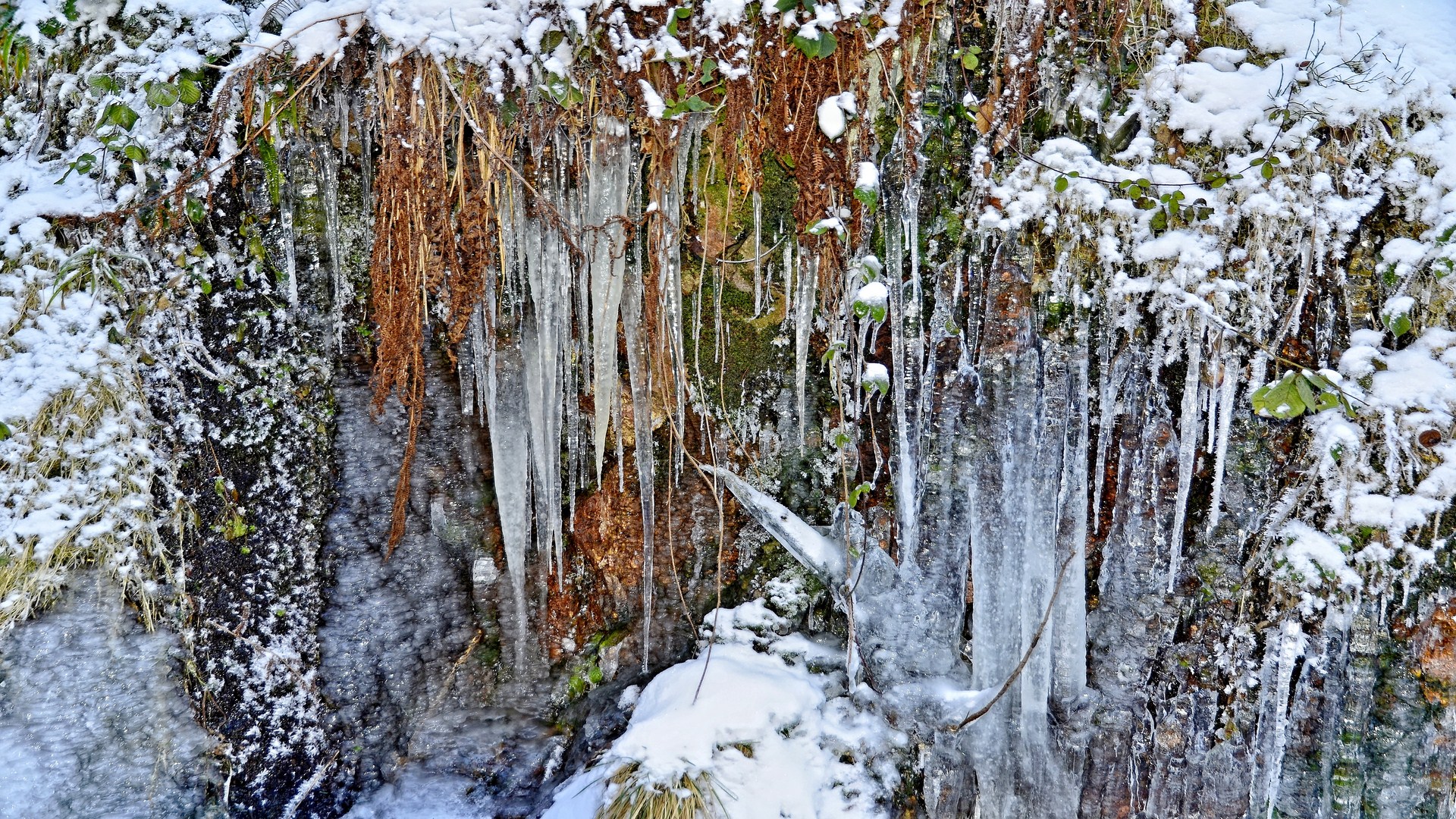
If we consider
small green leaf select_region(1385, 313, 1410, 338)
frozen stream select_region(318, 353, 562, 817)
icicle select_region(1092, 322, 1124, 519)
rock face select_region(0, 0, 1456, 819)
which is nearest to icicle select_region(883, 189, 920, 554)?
rock face select_region(0, 0, 1456, 819)

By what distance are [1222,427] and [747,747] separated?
1980mm

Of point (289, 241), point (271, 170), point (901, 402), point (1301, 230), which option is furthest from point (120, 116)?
point (1301, 230)

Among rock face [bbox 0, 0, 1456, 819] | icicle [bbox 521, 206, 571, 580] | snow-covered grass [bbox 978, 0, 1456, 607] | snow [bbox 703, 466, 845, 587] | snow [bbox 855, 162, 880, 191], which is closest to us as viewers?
snow-covered grass [bbox 978, 0, 1456, 607]

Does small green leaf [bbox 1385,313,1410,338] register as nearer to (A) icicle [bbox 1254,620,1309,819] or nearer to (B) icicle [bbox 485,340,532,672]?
(A) icicle [bbox 1254,620,1309,819]

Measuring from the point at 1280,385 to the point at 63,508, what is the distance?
4.05 meters

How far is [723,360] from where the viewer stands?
3.07 meters

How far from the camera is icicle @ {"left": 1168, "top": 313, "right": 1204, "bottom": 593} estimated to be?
8.46ft

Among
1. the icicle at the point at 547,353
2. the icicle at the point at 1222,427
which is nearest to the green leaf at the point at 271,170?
the icicle at the point at 547,353

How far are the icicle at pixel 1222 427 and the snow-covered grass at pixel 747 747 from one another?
1426 millimetres

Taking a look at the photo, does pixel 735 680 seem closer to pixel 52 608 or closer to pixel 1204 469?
pixel 1204 469

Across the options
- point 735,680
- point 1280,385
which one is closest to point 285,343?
point 735,680

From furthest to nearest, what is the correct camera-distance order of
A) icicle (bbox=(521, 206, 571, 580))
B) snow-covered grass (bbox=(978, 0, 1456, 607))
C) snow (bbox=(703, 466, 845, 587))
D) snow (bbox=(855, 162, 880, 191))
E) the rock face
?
1. snow (bbox=(703, 466, 845, 587))
2. icicle (bbox=(521, 206, 571, 580))
3. snow (bbox=(855, 162, 880, 191))
4. the rock face
5. snow-covered grass (bbox=(978, 0, 1456, 607))

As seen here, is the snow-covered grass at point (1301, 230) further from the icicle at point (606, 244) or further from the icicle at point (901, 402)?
the icicle at point (606, 244)

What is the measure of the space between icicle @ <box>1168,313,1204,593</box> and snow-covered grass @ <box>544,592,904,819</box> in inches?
49.7
